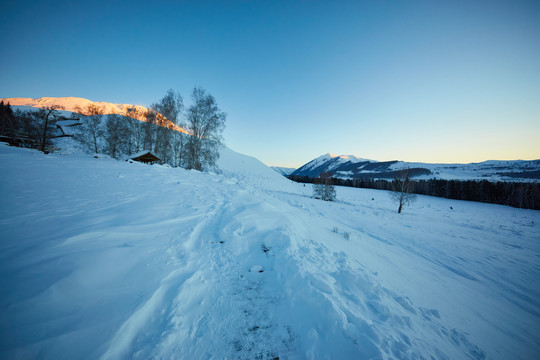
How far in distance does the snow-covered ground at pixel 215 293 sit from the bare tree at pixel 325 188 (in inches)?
706

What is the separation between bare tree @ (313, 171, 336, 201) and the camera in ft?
78.5

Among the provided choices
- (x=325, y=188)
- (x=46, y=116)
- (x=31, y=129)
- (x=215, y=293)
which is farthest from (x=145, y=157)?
(x=325, y=188)

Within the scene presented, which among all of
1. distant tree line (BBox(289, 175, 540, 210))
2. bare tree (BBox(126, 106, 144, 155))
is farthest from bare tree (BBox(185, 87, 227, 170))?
distant tree line (BBox(289, 175, 540, 210))

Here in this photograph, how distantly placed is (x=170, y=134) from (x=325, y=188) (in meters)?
23.1

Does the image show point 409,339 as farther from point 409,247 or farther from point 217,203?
point 409,247

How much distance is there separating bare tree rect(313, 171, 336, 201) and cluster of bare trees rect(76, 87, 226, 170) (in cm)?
1554

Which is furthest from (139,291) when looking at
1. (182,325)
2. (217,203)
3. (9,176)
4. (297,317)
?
(9,176)

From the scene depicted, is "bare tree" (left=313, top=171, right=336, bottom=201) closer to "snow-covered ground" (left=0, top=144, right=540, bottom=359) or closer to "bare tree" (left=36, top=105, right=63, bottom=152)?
"snow-covered ground" (left=0, top=144, right=540, bottom=359)

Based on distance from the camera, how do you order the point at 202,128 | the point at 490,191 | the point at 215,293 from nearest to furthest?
the point at 215,293
the point at 202,128
the point at 490,191

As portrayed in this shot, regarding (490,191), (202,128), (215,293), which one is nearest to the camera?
(215,293)

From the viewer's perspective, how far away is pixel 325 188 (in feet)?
79.3

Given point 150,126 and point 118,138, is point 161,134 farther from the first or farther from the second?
point 118,138

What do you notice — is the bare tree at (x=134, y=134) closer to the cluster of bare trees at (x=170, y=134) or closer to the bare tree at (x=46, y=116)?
the cluster of bare trees at (x=170, y=134)

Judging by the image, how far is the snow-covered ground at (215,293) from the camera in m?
1.94
